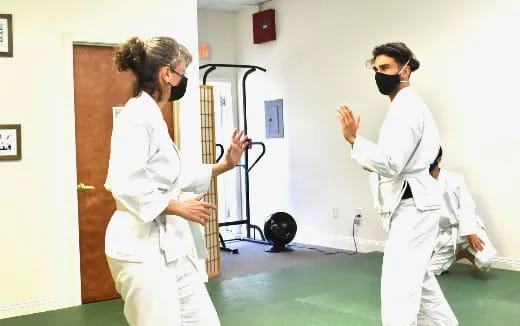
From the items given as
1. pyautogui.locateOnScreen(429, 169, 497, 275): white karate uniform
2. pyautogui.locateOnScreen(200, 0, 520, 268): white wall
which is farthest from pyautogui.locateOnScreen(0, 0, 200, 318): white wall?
pyautogui.locateOnScreen(429, 169, 497, 275): white karate uniform

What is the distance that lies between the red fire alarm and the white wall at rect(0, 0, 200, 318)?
10.3 feet

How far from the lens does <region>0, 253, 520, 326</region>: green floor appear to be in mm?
3904

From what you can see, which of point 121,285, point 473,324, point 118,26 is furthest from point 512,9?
point 121,285

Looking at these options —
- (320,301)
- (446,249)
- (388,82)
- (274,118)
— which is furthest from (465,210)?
(274,118)

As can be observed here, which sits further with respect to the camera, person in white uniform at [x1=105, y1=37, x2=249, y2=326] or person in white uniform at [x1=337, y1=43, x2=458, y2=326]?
person in white uniform at [x1=337, y1=43, x2=458, y2=326]

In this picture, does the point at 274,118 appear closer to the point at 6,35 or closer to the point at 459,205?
the point at 459,205

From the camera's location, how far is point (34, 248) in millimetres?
4305

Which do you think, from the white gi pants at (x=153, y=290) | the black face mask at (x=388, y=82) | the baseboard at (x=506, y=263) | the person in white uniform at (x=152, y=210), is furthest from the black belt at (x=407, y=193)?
the baseboard at (x=506, y=263)

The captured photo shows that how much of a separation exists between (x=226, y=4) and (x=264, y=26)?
1.94 ft

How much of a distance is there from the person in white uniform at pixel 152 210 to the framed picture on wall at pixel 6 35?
2.42 m

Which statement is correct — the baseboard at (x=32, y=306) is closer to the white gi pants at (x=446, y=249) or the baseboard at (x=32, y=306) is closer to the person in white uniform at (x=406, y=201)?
the person in white uniform at (x=406, y=201)

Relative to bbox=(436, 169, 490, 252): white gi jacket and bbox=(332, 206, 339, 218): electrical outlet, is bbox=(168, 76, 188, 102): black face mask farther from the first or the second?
bbox=(332, 206, 339, 218): electrical outlet

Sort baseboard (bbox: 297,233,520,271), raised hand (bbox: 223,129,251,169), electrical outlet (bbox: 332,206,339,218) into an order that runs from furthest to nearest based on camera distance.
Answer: electrical outlet (bbox: 332,206,339,218)
baseboard (bbox: 297,233,520,271)
raised hand (bbox: 223,129,251,169)

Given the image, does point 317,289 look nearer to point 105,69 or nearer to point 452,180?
point 452,180
